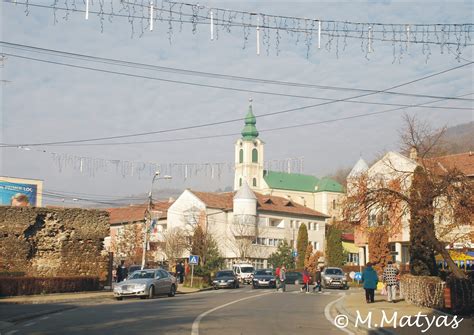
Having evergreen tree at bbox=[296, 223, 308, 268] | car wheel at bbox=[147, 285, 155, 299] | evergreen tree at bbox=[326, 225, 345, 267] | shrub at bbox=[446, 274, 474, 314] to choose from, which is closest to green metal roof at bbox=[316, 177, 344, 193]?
evergreen tree at bbox=[296, 223, 308, 268]

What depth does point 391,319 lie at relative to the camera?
1872 centimetres

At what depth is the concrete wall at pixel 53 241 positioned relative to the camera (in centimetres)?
3384

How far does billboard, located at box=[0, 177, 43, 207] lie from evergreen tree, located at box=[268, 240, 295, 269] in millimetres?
28380

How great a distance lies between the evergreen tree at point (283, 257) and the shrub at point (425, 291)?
5342cm

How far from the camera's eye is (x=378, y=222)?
3134 cm

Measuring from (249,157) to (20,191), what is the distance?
2720 inches

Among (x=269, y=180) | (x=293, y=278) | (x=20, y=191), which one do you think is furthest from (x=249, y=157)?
(x=293, y=278)

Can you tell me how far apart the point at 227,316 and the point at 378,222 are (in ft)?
45.1

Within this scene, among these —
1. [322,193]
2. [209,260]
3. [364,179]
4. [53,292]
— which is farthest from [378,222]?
[322,193]

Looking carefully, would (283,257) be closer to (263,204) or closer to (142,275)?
(263,204)

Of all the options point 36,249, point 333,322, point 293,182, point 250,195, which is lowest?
point 333,322

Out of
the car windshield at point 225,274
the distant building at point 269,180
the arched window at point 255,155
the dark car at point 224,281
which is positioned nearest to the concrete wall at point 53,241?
the dark car at point 224,281

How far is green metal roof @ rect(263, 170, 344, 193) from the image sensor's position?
132 m

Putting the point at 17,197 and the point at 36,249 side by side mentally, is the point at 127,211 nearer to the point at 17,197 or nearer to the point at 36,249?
the point at 17,197
